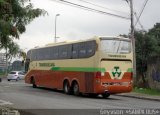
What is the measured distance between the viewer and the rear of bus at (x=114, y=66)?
2769 centimetres

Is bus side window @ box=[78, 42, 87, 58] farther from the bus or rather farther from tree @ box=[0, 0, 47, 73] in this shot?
tree @ box=[0, 0, 47, 73]

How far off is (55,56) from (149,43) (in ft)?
42.4

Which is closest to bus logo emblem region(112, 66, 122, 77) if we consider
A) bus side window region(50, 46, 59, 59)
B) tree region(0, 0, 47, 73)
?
bus side window region(50, 46, 59, 59)

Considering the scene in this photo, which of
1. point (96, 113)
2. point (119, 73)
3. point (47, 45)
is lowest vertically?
point (96, 113)

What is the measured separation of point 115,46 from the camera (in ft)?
92.7

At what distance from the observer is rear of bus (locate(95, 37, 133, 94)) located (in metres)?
27.7

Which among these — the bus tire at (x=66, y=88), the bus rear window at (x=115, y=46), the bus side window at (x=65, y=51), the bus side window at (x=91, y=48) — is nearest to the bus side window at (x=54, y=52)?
the bus side window at (x=65, y=51)

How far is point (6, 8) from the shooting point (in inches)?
500

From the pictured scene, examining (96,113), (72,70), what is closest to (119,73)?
(72,70)

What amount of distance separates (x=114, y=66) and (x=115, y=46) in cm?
122

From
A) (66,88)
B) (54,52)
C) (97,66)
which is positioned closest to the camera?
(97,66)

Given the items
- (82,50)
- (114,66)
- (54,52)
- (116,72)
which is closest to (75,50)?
(82,50)

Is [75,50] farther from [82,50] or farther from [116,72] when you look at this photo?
[116,72]

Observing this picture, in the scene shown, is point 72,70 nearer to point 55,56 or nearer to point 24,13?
point 55,56
